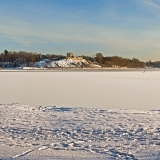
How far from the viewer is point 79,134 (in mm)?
5352

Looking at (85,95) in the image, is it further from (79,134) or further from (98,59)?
(98,59)

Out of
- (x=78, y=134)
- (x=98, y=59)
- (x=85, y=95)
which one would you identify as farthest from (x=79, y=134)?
(x=98, y=59)

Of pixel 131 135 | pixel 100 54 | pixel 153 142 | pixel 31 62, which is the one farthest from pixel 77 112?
pixel 100 54

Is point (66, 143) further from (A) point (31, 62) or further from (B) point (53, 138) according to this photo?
(A) point (31, 62)

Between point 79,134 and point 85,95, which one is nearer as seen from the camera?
point 79,134

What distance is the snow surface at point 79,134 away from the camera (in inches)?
166

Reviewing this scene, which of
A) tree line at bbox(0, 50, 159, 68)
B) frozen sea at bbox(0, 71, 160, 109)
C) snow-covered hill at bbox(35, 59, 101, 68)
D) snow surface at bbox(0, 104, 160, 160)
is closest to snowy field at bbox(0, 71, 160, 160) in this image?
snow surface at bbox(0, 104, 160, 160)

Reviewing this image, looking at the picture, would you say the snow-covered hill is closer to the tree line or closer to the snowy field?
the tree line

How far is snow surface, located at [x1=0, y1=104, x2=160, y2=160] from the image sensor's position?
166 inches

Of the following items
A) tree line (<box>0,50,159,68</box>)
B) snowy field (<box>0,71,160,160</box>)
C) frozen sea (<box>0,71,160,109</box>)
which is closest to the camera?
snowy field (<box>0,71,160,160</box>)

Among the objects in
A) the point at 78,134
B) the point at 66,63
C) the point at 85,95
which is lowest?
the point at 78,134

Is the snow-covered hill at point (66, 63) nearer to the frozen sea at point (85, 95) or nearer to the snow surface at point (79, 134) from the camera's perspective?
the frozen sea at point (85, 95)

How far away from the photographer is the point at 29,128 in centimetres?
578

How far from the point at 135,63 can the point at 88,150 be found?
129 meters
